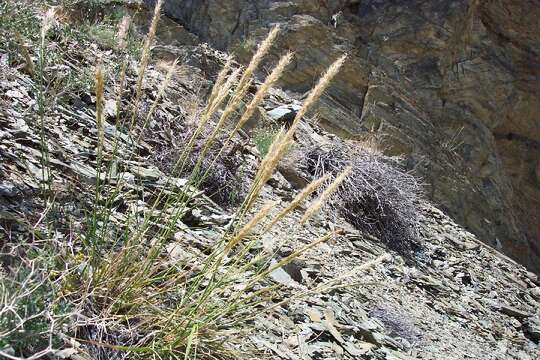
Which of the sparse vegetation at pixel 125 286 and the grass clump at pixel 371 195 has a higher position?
the sparse vegetation at pixel 125 286

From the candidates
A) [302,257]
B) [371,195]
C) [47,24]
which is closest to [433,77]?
[371,195]

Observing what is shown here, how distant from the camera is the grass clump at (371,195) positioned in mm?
6238

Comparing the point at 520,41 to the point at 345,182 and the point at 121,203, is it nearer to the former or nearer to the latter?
the point at 345,182

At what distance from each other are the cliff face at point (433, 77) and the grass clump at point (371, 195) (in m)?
4.13

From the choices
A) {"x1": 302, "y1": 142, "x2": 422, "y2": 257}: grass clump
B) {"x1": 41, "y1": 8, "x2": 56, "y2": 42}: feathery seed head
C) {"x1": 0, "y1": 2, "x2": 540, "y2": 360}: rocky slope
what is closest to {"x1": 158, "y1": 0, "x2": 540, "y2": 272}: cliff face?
{"x1": 302, "y1": 142, "x2": 422, "y2": 257}: grass clump

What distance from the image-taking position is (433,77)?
45.8 feet

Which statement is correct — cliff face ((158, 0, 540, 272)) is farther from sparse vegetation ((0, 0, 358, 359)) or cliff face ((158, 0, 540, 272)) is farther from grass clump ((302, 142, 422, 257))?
sparse vegetation ((0, 0, 358, 359))

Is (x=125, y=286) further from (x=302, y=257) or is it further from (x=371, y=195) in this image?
(x=371, y=195)

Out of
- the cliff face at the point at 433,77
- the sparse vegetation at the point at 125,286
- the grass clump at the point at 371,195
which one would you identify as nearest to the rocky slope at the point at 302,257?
the sparse vegetation at the point at 125,286

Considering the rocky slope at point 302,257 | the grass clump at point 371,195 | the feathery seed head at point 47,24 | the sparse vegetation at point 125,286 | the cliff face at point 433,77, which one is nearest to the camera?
the sparse vegetation at point 125,286

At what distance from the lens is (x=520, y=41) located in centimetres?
1578

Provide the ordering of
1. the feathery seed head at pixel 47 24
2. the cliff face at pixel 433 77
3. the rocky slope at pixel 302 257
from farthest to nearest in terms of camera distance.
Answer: the cliff face at pixel 433 77
the rocky slope at pixel 302 257
the feathery seed head at pixel 47 24

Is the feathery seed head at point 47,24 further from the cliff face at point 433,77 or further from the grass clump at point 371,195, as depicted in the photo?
the cliff face at point 433,77

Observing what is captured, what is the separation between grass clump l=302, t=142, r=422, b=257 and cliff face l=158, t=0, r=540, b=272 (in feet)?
13.6
